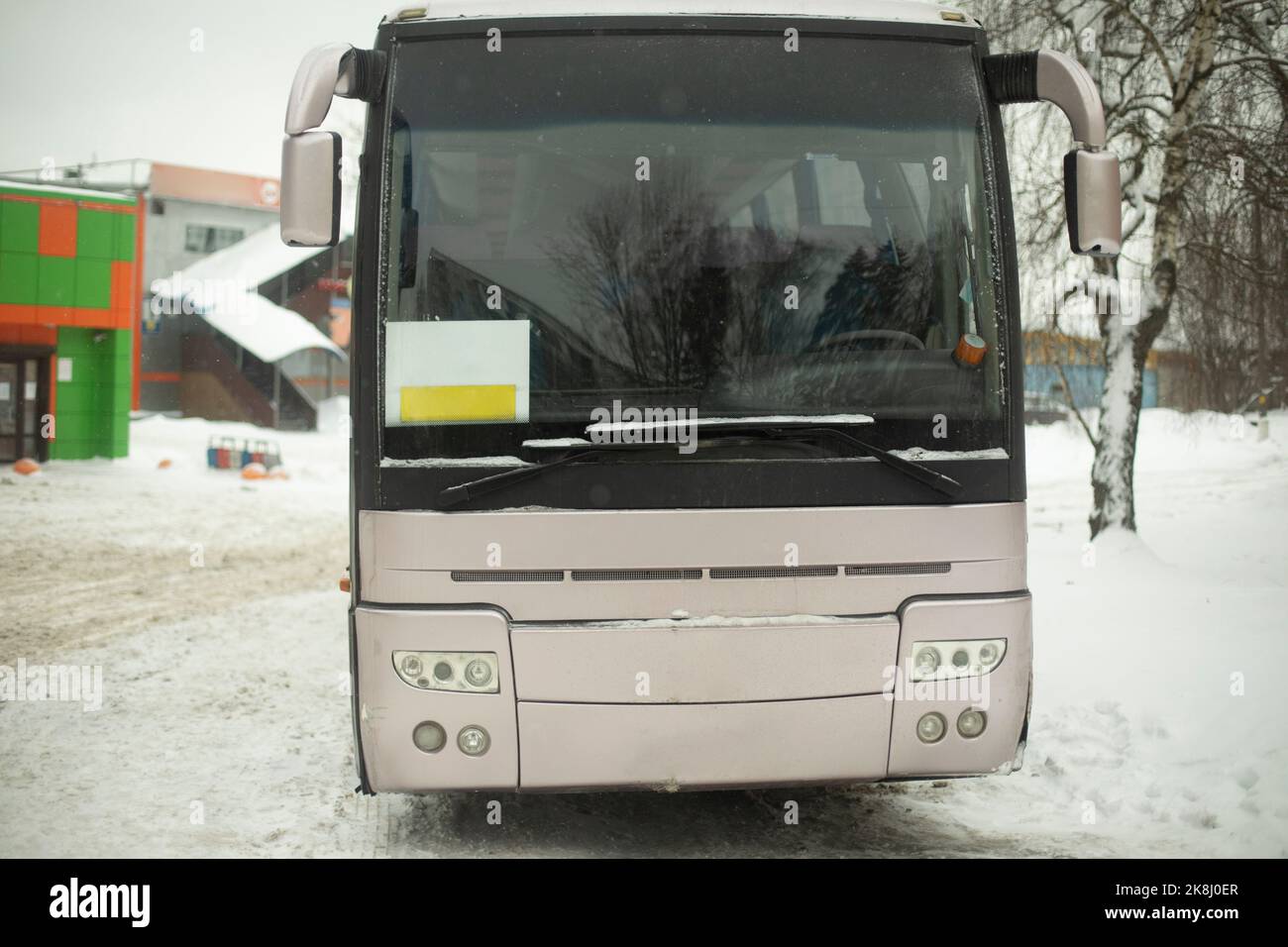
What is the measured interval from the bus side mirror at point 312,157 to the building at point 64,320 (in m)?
23.6

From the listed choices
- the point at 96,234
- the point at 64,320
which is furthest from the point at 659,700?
the point at 96,234

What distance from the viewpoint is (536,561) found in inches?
163

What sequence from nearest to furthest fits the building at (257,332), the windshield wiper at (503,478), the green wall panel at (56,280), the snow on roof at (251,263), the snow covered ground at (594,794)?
the windshield wiper at (503,478)
the snow covered ground at (594,794)
the green wall panel at (56,280)
the building at (257,332)
the snow on roof at (251,263)

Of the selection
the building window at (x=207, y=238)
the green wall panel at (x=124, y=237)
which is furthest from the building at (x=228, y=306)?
the green wall panel at (x=124, y=237)

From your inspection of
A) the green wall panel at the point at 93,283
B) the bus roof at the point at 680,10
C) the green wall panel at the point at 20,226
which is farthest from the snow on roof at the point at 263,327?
the bus roof at the point at 680,10

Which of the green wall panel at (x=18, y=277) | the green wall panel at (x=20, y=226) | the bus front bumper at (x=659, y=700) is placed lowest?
the bus front bumper at (x=659, y=700)

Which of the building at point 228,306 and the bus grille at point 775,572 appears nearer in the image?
the bus grille at point 775,572

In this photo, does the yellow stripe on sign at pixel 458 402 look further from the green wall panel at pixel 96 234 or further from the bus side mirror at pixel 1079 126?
the green wall panel at pixel 96 234

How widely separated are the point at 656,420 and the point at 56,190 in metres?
24.9

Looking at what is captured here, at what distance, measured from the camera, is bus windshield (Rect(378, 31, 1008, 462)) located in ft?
13.7

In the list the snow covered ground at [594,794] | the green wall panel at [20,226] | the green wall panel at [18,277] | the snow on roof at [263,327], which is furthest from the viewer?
the snow on roof at [263,327]

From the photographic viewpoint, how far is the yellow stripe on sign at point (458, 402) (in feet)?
13.6

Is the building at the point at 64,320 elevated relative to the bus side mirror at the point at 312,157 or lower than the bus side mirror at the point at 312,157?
elevated

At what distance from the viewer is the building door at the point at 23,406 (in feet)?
83.1
